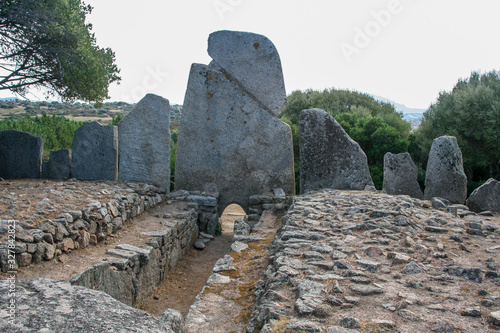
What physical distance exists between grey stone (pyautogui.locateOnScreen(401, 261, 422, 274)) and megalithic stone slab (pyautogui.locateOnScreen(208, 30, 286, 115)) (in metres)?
6.89

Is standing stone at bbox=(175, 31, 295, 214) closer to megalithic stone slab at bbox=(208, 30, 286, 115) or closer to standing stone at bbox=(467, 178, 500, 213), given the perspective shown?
megalithic stone slab at bbox=(208, 30, 286, 115)

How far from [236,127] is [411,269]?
6872 millimetres

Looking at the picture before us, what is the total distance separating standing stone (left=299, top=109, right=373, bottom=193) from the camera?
9.16m

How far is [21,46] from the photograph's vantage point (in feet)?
39.7

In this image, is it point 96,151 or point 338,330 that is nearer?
point 338,330

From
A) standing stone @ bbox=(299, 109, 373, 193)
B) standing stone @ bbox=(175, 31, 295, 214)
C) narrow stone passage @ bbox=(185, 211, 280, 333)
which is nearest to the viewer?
narrow stone passage @ bbox=(185, 211, 280, 333)

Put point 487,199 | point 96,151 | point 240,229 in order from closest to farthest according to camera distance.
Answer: point 240,229 < point 487,199 < point 96,151

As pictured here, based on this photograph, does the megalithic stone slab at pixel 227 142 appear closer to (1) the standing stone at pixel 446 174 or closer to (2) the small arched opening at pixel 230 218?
(2) the small arched opening at pixel 230 218

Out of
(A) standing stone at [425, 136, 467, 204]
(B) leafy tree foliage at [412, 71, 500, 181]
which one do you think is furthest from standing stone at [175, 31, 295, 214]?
(B) leafy tree foliage at [412, 71, 500, 181]

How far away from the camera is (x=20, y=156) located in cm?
909

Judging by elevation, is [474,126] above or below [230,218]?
above

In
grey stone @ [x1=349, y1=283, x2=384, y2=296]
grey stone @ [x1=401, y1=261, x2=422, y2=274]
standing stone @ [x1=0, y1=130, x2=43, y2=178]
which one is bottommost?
grey stone @ [x1=349, y1=283, x2=384, y2=296]

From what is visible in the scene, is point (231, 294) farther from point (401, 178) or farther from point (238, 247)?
point (401, 178)

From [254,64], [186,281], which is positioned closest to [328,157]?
[254,64]
